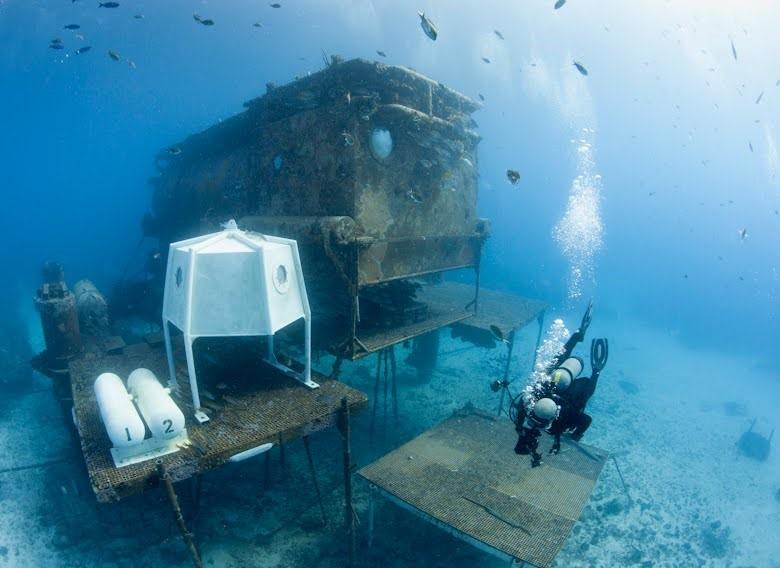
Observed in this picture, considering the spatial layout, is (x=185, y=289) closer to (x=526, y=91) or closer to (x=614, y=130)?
(x=526, y=91)

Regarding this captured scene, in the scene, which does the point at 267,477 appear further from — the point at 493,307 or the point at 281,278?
the point at 493,307

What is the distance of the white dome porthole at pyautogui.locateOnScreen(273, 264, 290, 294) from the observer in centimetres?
533

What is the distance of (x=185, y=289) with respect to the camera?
4828 mm

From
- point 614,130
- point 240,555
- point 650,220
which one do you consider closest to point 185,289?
point 240,555

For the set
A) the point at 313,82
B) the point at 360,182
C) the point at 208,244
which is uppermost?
the point at 313,82

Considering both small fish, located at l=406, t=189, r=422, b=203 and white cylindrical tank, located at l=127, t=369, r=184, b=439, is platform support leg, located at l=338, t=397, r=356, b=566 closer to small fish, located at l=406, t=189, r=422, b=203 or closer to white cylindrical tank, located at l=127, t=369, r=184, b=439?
white cylindrical tank, located at l=127, t=369, r=184, b=439

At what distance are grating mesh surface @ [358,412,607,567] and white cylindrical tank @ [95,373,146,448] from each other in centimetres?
379

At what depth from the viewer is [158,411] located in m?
4.35

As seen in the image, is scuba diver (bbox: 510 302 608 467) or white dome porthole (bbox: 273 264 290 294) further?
white dome porthole (bbox: 273 264 290 294)

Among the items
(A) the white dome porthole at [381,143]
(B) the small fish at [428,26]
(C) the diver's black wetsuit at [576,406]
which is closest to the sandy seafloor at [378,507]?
(C) the diver's black wetsuit at [576,406]

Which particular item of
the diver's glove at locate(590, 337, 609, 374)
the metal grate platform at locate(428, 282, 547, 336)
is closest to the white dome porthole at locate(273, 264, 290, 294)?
the diver's glove at locate(590, 337, 609, 374)

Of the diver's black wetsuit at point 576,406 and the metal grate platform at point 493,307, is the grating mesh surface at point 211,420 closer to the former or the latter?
the diver's black wetsuit at point 576,406

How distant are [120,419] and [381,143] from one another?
624 centimetres

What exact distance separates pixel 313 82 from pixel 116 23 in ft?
182
